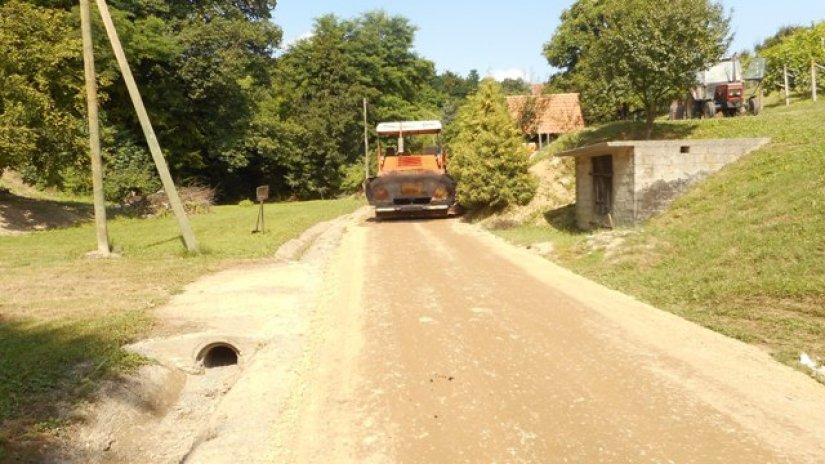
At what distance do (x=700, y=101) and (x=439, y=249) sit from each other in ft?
57.0

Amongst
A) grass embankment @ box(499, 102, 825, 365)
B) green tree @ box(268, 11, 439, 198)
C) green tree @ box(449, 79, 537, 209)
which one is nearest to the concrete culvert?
grass embankment @ box(499, 102, 825, 365)

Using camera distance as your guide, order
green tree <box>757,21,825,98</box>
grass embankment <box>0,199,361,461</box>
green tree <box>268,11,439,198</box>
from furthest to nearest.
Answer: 1. green tree <box>268,11,439,198</box>
2. green tree <box>757,21,825,98</box>
3. grass embankment <box>0,199,361,461</box>

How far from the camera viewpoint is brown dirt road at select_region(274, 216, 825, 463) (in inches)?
157

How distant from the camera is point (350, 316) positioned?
7664 millimetres

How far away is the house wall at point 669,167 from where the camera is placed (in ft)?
44.5

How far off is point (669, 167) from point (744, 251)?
532 cm

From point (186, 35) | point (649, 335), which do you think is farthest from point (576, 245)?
point (186, 35)

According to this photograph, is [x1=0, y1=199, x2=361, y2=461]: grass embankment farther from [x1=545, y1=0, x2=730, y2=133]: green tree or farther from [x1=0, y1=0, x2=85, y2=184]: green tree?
[x1=545, y1=0, x2=730, y2=133]: green tree

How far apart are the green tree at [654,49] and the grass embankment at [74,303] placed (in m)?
11.6

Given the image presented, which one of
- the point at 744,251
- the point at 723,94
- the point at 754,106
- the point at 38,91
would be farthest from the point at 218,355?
the point at 754,106

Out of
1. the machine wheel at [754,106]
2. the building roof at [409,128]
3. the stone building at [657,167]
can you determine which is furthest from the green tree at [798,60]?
the stone building at [657,167]

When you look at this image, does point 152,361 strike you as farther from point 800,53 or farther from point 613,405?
point 800,53

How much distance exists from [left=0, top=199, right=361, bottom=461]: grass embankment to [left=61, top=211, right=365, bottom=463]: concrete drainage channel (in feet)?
0.94

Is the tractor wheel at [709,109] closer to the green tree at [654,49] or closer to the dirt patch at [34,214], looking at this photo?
the green tree at [654,49]
